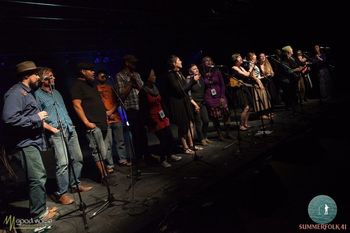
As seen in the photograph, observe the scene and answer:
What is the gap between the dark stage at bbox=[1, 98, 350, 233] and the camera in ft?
12.1

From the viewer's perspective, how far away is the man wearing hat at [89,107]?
5246mm

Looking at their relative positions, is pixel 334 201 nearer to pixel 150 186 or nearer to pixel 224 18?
pixel 150 186

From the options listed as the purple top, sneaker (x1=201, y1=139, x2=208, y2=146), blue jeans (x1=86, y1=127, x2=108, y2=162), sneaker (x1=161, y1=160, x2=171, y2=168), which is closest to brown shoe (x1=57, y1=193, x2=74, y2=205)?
blue jeans (x1=86, y1=127, x2=108, y2=162)

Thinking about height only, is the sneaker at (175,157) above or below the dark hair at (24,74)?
below

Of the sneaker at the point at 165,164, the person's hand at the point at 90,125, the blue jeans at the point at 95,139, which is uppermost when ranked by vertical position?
the person's hand at the point at 90,125

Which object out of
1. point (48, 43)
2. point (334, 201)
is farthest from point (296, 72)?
point (48, 43)

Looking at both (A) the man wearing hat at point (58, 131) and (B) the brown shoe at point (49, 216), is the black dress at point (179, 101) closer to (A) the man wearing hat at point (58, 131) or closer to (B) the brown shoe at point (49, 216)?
(A) the man wearing hat at point (58, 131)

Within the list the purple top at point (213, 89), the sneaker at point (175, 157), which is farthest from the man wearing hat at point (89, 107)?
the purple top at point (213, 89)

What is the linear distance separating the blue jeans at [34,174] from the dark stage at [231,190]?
15.4 inches

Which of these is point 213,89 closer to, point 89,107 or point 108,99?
point 108,99

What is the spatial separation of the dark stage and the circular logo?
0.21ft

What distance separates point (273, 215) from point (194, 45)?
9.65 metres

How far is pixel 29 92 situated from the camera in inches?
164

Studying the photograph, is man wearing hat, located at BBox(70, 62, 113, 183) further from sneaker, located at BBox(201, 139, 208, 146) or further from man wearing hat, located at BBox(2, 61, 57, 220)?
sneaker, located at BBox(201, 139, 208, 146)
